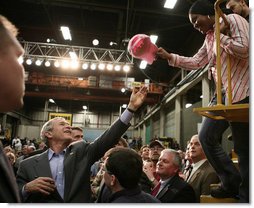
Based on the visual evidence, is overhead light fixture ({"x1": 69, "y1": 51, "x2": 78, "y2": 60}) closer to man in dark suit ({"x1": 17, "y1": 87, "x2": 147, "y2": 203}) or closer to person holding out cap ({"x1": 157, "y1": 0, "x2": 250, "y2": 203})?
man in dark suit ({"x1": 17, "y1": 87, "x2": 147, "y2": 203})

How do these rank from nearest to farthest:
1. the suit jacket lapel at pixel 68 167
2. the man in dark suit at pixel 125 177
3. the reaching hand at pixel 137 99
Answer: the man in dark suit at pixel 125 177, the suit jacket lapel at pixel 68 167, the reaching hand at pixel 137 99

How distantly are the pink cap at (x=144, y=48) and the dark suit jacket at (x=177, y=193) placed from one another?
0.73m

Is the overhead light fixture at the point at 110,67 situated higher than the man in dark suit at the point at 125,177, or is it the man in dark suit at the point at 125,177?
the overhead light fixture at the point at 110,67

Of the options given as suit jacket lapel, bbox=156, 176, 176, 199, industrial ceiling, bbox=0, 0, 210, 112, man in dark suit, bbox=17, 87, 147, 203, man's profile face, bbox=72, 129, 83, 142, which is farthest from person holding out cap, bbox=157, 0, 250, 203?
industrial ceiling, bbox=0, 0, 210, 112

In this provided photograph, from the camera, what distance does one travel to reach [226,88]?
51.6 inches

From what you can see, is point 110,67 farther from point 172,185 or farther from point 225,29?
point 225,29

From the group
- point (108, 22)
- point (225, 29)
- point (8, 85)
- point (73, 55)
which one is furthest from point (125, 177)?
point (73, 55)

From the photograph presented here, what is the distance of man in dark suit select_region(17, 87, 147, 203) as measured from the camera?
1430 mm

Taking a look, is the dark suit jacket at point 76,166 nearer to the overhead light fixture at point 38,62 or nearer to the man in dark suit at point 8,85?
the man in dark suit at point 8,85

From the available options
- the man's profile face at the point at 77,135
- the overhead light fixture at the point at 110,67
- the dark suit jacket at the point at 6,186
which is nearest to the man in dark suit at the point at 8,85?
the dark suit jacket at the point at 6,186

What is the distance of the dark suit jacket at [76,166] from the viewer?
1514 mm

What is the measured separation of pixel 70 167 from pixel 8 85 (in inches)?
36.5

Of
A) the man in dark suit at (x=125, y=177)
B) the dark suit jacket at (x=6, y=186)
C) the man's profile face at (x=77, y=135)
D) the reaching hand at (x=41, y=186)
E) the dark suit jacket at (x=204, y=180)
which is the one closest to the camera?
the dark suit jacket at (x=6, y=186)

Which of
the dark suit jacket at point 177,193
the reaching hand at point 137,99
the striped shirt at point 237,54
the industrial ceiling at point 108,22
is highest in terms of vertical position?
the industrial ceiling at point 108,22
